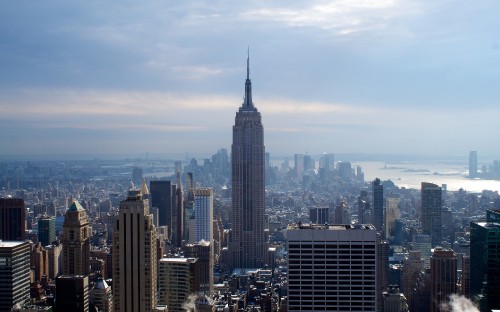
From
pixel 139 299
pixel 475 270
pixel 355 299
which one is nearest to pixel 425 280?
pixel 475 270

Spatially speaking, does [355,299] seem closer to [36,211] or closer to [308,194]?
[36,211]

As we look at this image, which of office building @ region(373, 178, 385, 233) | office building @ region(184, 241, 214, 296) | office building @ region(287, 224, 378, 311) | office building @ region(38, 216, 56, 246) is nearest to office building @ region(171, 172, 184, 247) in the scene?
office building @ region(184, 241, 214, 296)

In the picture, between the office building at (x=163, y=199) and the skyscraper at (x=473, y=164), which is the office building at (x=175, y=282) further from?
the office building at (x=163, y=199)

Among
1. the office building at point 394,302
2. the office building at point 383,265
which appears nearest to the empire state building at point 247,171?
the office building at point 383,265

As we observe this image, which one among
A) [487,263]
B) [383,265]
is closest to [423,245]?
[383,265]

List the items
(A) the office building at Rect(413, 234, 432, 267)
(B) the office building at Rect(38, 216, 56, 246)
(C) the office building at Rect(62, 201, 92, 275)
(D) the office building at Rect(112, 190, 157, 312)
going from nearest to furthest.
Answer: (D) the office building at Rect(112, 190, 157, 312)
(C) the office building at Rect(62, 201, 92, 275)
(A) the office building at Rect(413, 234, 432, 267)
(B) the office building at Rect(38, 216, 56, 246)

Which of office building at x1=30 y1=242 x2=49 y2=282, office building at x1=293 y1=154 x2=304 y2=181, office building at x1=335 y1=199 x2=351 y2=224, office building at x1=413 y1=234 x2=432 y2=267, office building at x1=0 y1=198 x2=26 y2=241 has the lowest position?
office building at x1=413 y1=234 x2=432 y2=267

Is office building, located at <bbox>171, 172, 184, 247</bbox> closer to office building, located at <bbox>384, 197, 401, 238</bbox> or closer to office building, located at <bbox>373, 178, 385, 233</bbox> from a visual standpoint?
office building, located at <bbox>373, 178, 385, 233</bbox>

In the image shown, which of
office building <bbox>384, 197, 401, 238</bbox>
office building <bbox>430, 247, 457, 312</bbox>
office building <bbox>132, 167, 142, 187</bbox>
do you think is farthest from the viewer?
office building <bbox>384, 197, 401, 238</bbox>
